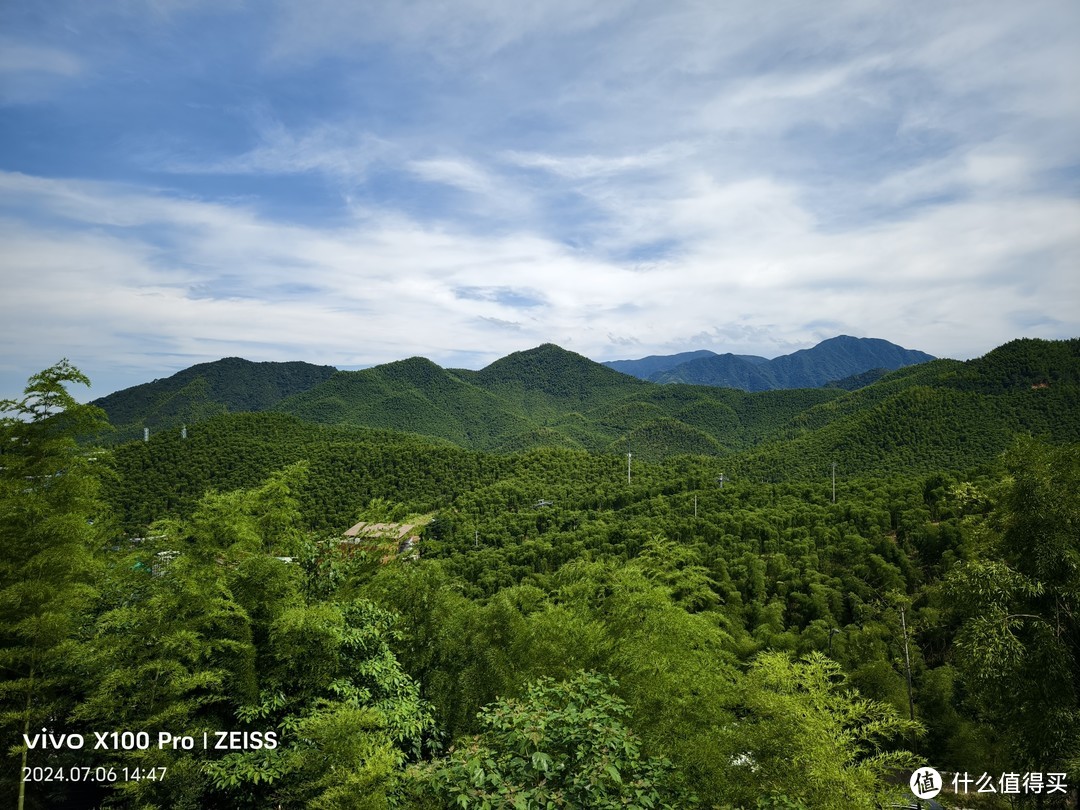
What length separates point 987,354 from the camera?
60062 millimetres

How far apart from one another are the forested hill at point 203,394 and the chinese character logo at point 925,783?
91261mm

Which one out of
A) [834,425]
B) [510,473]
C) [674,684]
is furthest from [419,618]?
[834,425]

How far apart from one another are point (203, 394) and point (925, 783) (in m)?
161

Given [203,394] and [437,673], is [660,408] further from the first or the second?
[437,673]

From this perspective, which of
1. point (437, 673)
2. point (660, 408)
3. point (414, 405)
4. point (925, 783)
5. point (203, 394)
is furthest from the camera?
point (203, 394)

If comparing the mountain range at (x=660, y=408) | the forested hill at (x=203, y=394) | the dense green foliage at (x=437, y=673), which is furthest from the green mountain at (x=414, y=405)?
the dense green foliage at (x=437, y=673)

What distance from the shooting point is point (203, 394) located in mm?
137500

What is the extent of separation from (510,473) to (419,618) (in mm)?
37259

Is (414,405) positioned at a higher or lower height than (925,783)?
higher

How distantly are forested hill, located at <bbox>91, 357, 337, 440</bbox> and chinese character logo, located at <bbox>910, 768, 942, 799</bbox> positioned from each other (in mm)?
91261

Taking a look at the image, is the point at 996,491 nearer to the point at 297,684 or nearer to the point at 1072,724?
the point at 1072,724

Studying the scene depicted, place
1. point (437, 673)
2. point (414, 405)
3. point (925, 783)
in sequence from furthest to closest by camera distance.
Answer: point (414, 405)
point (437, 673)
point (925, 783)

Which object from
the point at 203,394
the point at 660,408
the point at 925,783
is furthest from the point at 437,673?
the point at 203,394

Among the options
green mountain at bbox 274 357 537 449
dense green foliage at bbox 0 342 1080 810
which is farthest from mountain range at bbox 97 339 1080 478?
dense green foliage at bbox 0 342 1080 810
